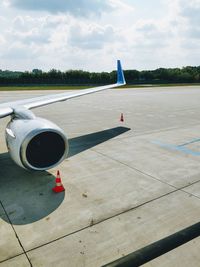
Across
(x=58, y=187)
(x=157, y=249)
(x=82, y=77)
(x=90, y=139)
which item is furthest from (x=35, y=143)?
(x=82, y=77)

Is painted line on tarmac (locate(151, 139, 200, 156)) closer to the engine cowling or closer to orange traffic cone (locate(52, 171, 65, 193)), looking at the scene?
the engine cowling

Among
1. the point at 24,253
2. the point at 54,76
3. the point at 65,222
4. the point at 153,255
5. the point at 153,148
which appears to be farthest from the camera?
the point at 54,76

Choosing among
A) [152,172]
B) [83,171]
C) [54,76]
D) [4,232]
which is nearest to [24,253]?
[4,232]

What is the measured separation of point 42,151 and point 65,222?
2600 millimetres

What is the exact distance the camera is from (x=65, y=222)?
227 inches

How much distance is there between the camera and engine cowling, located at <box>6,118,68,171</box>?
678cm

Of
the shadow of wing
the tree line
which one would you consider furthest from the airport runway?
the tree line

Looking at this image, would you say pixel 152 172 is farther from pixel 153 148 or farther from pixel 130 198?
pixel 153 148

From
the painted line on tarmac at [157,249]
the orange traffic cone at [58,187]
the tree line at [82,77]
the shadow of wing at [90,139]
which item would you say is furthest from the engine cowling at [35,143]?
the tree line at [82,77]

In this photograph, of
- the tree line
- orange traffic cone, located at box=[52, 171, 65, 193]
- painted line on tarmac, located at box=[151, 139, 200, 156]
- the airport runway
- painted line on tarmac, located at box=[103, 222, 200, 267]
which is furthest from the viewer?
the tree line

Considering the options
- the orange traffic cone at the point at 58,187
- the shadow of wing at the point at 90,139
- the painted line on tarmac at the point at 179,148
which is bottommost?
the painted line on tarmac at the point at 179,148

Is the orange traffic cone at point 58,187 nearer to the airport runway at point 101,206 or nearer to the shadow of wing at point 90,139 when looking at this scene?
the airport runway at point 101,206

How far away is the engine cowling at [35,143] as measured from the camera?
678cm

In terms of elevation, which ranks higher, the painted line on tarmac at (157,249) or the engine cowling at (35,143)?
the engine cowling at (35,143)
